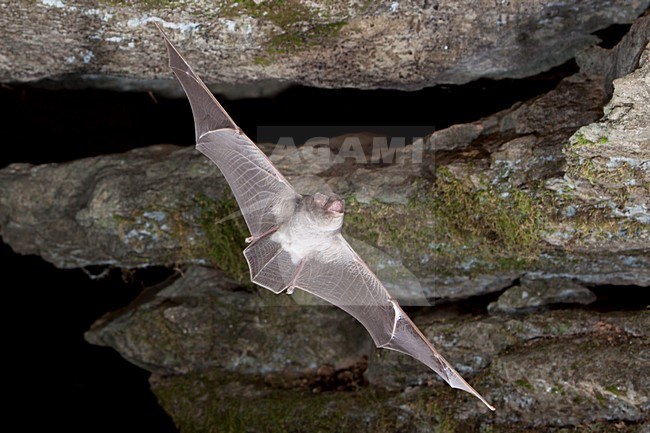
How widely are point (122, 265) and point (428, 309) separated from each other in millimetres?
2341

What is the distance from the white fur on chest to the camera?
3.60m

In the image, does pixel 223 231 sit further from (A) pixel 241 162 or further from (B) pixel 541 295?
(B) pixel 541 295

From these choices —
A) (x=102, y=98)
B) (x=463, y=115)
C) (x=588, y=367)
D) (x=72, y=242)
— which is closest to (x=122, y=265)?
(x=72, y=242)

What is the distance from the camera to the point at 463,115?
14.8ft

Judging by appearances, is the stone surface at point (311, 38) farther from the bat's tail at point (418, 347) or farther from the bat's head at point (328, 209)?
the bat's tail at point (418, 347)

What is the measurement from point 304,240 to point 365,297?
535 millimetres

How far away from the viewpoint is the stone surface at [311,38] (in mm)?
3750

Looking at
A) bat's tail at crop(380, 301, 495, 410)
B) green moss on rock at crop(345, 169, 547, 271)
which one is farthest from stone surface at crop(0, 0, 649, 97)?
bat's tail at crop(380, 301, 495, 410)

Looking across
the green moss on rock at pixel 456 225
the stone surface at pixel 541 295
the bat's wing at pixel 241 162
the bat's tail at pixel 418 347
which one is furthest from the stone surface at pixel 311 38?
the bat's tail at pixel 418 347

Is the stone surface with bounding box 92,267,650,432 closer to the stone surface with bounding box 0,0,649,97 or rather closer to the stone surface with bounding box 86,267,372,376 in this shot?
the stone surface with bounding box 86,267,372,376

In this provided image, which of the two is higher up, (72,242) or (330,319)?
(72,242)

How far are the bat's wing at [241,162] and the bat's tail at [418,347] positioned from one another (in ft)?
3.03

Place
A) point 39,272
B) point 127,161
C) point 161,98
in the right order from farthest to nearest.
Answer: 1. point 39,272
2. point 161,98
3. point 127,161

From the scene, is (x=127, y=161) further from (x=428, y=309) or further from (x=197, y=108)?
(x=428, y=309)
